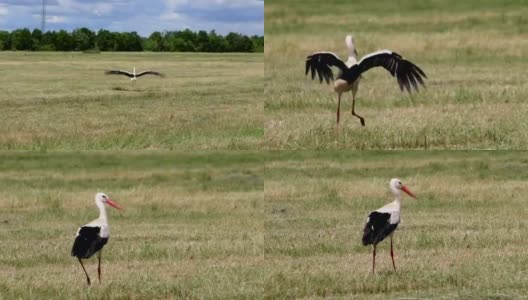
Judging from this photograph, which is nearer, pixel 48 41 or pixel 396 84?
pixel 396 84

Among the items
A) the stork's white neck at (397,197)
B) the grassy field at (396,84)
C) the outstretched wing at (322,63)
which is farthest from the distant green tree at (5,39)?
the outstretched wing at (322,63)

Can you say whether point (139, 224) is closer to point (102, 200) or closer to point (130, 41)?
point (102, 200)

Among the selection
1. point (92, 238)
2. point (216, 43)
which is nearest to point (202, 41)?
point (216, 43)

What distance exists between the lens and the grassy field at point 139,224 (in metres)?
13.4

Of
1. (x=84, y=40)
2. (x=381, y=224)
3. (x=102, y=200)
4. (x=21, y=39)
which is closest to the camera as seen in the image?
Answer: (x=381, y=224)

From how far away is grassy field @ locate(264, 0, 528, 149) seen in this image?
11.2 m

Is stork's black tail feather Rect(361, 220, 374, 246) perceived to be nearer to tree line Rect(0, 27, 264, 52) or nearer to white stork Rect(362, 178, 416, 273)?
white stork Rect(362, 178, 416, 273)

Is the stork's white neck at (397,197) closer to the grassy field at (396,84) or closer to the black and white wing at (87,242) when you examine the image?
the grassy field at (396,84)

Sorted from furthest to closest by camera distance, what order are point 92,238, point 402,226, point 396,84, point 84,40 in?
point 84,40 < point 402,226 < point 92,238 < point 396,84

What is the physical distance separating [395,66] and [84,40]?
7545mm

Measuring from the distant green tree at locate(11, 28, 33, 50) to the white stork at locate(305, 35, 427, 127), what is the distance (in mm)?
6146

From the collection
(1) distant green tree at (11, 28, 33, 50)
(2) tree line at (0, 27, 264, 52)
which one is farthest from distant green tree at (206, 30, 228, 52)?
(1) distant green tree at (11, 28, 33, 50)

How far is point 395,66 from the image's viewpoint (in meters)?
10.5

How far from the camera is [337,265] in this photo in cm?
1347
